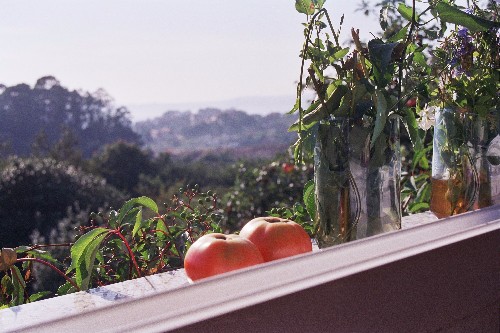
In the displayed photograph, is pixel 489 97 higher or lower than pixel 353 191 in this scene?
higher

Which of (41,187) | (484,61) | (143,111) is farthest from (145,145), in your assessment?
(484,61)

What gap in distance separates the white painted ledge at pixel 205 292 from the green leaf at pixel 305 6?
0.28 metres

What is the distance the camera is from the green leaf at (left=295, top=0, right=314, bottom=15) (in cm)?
72

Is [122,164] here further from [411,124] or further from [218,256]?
[218,256]

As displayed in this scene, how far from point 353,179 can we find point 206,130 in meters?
7.14

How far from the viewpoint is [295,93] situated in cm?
74

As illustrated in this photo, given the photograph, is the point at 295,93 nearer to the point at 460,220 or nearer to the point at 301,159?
the point at 301,159

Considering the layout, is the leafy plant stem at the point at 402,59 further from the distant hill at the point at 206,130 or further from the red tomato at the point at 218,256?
the distant hill at the point at 206,130

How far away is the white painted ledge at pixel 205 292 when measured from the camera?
388 millimetres

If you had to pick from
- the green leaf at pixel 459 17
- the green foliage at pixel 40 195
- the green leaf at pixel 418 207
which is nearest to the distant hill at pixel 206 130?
the green foliage at pixel 40 195

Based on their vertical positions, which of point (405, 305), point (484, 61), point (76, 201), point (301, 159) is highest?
point (484, 61)

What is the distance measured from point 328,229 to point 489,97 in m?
0.32

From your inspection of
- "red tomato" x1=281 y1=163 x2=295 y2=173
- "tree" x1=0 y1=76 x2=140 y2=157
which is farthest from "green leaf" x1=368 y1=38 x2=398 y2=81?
"tree" x1=0 y1=76 x2=140 y2=157

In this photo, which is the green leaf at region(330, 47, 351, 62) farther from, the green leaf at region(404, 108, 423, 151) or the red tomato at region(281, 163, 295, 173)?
the red tomato at region(281, 163, 295, 173)
